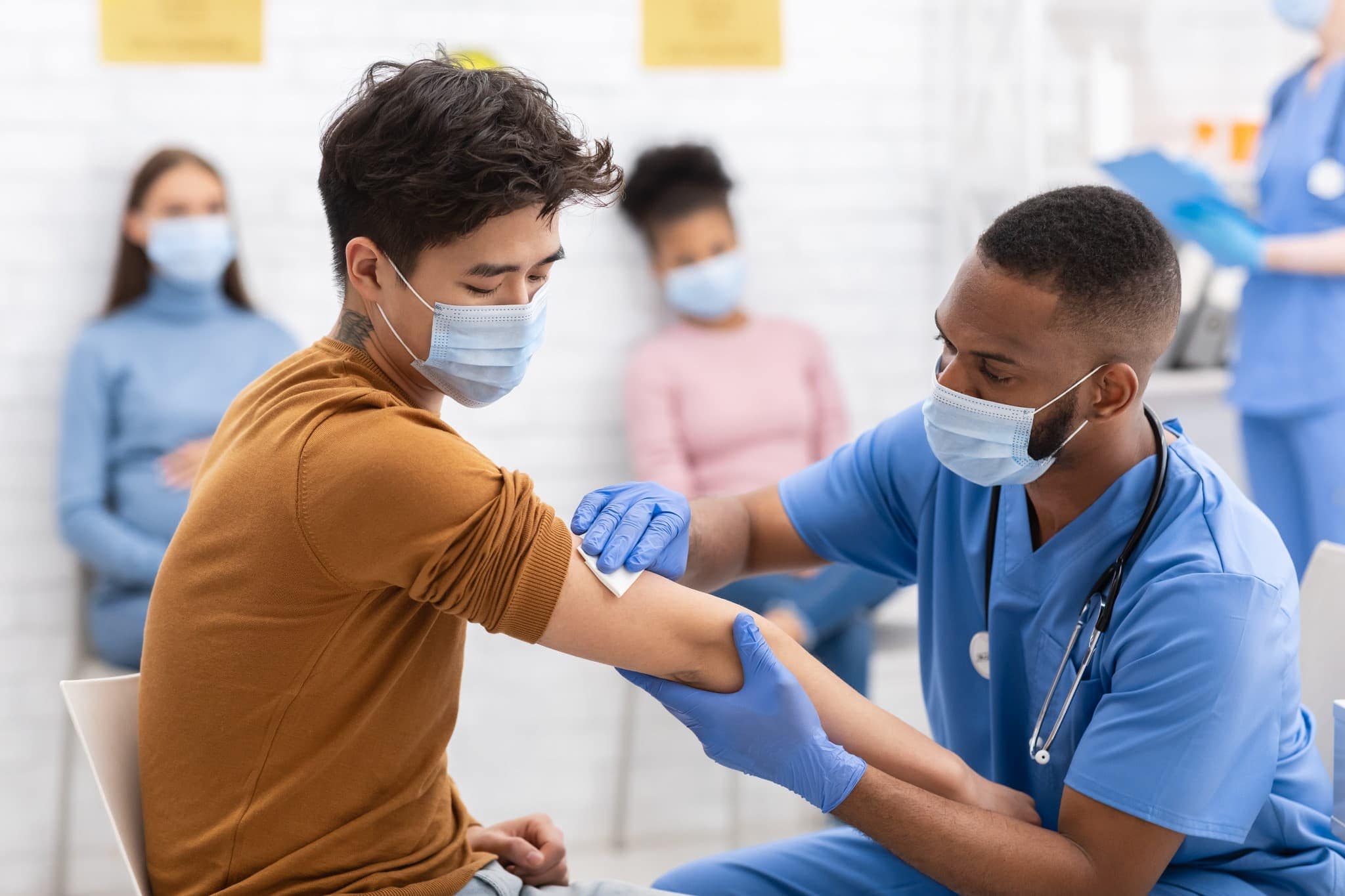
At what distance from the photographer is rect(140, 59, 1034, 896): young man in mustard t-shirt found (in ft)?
3.76

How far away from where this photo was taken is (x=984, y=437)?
4.77 ft

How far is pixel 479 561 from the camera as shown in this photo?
45.1 inches

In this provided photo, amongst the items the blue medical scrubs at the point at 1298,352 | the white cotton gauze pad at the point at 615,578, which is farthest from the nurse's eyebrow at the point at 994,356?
the blue medical scrubs at the point at 1298,352

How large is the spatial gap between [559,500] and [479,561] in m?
1.86

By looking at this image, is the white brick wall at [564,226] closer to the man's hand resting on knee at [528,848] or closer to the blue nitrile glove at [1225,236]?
the blue nitrile glove at [1225,236]

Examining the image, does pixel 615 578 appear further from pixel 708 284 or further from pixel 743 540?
pixel 708 284

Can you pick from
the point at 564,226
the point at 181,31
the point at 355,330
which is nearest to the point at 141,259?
the point at 181,31

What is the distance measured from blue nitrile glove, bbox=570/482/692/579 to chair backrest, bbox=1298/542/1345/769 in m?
0.80

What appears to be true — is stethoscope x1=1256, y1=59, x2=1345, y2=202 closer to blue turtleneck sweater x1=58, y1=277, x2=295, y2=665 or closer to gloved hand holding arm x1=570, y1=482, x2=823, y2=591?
gloved hand holding arm x1=570, y1=482, x2=823, y2=591

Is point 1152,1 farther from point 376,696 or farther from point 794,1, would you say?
point 376,696

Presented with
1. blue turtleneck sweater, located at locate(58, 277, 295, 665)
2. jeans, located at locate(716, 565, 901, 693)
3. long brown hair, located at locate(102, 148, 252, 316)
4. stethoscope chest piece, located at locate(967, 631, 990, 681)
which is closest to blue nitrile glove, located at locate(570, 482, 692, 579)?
stethoscope chest piece, located at locate(967, 631, 990, 681)

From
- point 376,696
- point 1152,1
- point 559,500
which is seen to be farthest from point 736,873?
point 1152,1

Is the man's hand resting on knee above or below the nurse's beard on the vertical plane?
below

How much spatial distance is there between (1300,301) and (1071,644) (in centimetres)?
166
